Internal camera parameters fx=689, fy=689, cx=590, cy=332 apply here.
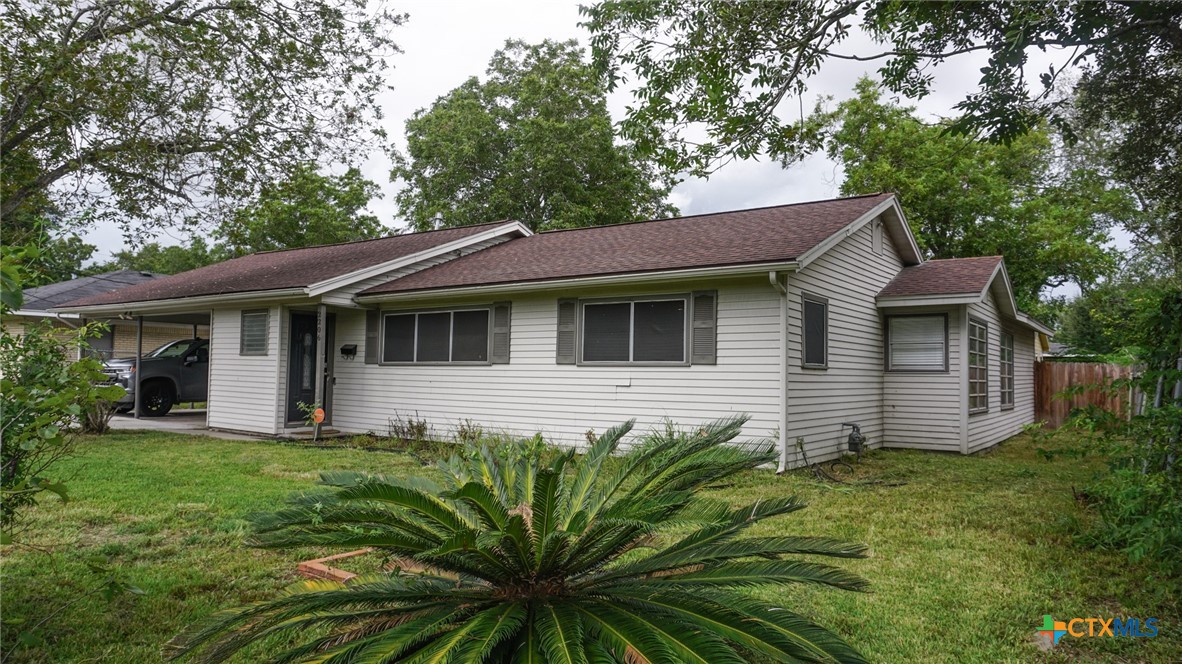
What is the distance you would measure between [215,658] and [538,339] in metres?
8.66

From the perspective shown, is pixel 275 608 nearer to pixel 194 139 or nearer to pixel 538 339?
pixel 538 339

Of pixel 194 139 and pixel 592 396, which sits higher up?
pixel 194 139

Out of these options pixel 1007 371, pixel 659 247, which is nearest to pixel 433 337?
pixel 659 247

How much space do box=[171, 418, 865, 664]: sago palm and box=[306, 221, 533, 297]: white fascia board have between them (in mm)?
9410

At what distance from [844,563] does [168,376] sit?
15.6m

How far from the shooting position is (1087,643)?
3.46m

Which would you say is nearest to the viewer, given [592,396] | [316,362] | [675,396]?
[675,396]

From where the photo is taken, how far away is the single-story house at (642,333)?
9.29 meters

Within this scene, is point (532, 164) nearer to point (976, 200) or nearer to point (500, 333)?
point (976, 200)

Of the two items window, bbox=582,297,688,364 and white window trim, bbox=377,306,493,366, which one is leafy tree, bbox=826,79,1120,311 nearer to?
window, bbox=582,297,688,364

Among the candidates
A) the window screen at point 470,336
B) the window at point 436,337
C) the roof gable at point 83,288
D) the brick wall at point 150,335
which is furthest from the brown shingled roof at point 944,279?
the roof gable at point 83,288

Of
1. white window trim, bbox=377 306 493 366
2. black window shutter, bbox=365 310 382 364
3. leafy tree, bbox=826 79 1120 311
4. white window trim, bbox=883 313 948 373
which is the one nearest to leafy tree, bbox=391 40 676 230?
leafy tree, bbox=826 79 1120 311

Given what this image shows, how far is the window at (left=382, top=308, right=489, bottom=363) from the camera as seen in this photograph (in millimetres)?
11578

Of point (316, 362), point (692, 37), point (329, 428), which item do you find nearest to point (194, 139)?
point (316, 362)
